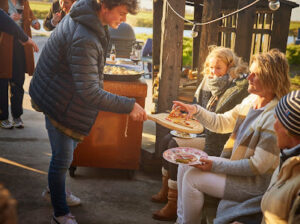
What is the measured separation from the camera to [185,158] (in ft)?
8.87

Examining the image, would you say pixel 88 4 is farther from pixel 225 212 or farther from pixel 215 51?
pixel 225 212

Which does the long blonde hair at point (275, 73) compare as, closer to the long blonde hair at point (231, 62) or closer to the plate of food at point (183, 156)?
the plate of food at point (183, 156)

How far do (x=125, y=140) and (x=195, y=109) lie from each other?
1.14m

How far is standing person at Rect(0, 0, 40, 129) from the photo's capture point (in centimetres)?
526

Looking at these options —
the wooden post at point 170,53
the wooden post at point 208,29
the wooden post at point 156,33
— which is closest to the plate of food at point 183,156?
the wooden post at point 170,53

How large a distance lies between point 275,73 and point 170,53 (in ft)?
5.70

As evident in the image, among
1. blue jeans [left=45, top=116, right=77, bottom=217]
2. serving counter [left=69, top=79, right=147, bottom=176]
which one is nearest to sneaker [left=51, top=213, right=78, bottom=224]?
blue jeans [left=45, top=116, right=77, bottom=217]

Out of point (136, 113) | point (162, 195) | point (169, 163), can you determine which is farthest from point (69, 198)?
point (136, 113)

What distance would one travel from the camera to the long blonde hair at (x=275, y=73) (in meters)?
2.50

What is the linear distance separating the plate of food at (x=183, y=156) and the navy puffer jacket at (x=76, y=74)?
47cm

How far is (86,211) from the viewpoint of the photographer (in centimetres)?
348

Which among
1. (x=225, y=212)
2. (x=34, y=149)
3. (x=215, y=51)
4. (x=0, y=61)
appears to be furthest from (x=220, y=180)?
(x=0, y=61)

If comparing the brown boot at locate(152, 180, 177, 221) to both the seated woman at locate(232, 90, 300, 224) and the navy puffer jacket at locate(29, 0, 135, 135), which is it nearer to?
the navy puffer jacket at locate(29, 0, 135, 135)

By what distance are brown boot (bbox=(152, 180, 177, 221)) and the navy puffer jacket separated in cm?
98
